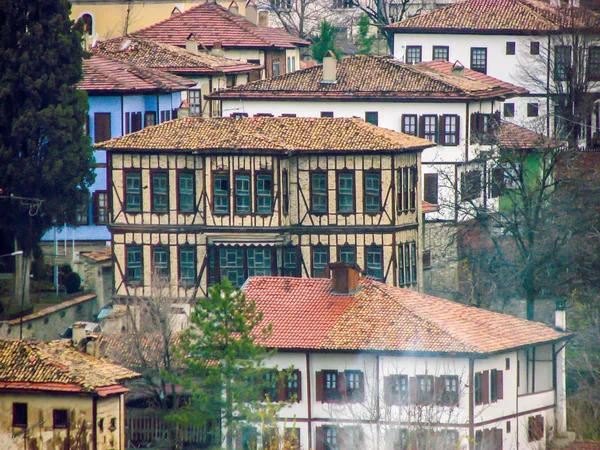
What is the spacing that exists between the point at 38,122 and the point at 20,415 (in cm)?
1475

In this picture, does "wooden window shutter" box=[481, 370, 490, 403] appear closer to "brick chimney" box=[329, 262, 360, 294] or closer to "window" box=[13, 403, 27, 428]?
"brick chimney" box=[329, 262, 360, 294]

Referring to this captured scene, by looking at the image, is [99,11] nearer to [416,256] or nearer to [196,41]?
[196,41]

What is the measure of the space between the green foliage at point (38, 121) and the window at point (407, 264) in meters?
9.88

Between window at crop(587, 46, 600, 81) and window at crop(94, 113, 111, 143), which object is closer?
window at crop(94, 113, 111, 143)

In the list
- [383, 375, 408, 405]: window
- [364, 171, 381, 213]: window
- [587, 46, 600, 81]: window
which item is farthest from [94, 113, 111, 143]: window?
[587, 46, 600, 81]: window

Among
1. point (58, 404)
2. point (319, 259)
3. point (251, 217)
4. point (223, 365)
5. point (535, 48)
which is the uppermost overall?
point (535, 48)

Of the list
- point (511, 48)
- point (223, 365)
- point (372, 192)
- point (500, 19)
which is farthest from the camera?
point (500, 19)

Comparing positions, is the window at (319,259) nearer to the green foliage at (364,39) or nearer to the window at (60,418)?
the window at (60,418)

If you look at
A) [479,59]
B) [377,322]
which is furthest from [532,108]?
[377,322]

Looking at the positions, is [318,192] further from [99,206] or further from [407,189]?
[99,206]

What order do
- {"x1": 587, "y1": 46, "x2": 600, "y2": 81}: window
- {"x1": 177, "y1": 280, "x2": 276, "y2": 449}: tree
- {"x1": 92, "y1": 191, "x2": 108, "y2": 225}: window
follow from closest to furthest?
{"x1": 177, "y1": 280, "x2": 276, "y2": 449}: tree < {"x1": 92, "y1": 191, "x2": 108, "y2": 225}: window < {"x1": 587, "y1": 46, "x2": 600, "y2": 81}: window

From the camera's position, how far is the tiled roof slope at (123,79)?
211ft

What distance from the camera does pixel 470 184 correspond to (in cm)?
6397

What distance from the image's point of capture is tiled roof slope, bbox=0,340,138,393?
4431cm
